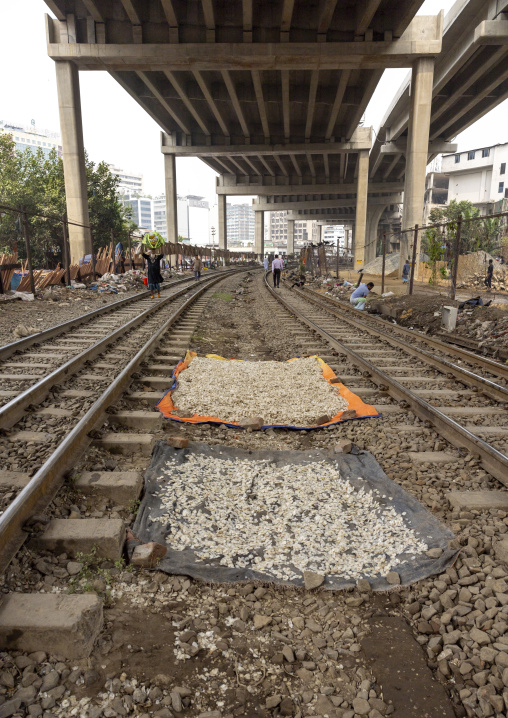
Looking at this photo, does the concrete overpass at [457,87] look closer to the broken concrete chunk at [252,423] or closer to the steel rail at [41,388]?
the steel rail at [41,388]

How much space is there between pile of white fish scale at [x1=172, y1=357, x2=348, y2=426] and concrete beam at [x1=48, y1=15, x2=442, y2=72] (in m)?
21.1

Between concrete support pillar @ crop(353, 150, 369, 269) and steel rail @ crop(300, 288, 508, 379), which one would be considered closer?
steel rail @ crop(300, 288, 508, 379)

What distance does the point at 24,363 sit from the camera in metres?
6.74

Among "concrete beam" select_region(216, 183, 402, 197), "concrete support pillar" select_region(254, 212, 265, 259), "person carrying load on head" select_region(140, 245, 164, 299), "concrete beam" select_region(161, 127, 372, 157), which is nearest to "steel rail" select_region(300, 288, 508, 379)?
"person carrying load on head" select_region(140, 245, 164, 299)

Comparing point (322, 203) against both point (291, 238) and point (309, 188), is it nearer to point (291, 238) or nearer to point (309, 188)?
point (309, 188)

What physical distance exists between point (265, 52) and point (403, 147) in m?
20.9

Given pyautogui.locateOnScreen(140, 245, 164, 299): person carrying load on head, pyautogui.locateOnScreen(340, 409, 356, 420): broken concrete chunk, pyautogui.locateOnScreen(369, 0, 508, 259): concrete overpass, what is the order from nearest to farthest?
pyautogui.locateOnScreen(340, 409, 356, 420): broken concrete chunk < pyautogui.locateOnScreen(140, 245, 164, 299): person carrying load on head < pyautogui.locateOnScreen(369, 0, 508, 259): concrete overpass

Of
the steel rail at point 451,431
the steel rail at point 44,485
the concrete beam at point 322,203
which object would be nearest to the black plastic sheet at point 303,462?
the steel rail at point 44,485

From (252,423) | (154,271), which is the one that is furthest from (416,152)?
(252,423)

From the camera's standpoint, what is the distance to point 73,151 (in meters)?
24.2

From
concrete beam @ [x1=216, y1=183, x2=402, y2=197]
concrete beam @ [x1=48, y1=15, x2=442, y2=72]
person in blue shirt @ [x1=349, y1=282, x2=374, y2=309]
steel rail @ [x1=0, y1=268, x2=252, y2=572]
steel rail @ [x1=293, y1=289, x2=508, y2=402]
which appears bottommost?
steel rail @ [x1=293, y1=289, x2=508, y2=402]

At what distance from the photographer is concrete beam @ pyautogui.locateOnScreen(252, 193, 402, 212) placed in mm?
62656

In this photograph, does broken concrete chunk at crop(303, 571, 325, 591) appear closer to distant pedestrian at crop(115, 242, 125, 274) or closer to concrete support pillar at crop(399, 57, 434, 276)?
distant pedestrian at crop(115, 242, 125, 274)

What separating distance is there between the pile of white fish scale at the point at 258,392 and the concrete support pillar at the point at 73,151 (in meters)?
19.3
